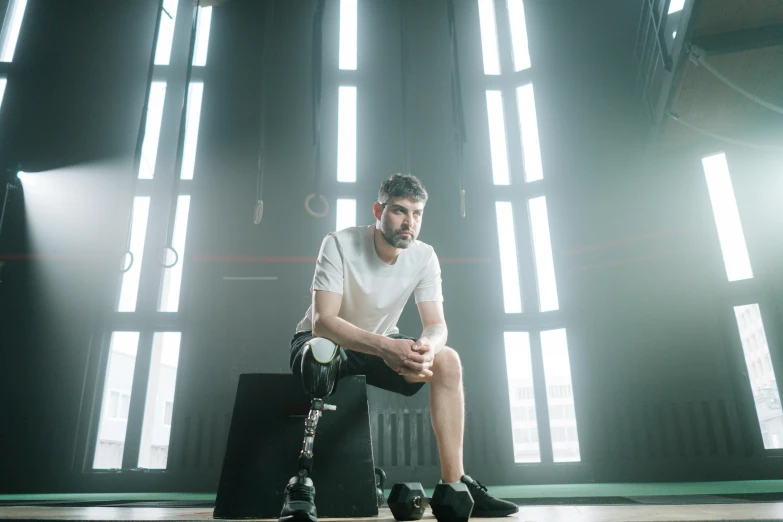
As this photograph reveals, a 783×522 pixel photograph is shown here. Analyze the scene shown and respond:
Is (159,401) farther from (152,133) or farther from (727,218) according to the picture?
(727,218)

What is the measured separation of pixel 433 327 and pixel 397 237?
0.36m

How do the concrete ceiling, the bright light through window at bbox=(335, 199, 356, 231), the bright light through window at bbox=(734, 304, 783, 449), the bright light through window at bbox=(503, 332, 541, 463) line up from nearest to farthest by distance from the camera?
the concrete ceiling → the bright light through window at bbox=(734, 304, 783, 449) → the bright light through window at bbox=(503, 332, 541, 463) → the bright light through window at bbox=(335, 199, 356, 231)

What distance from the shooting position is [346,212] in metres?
5.25

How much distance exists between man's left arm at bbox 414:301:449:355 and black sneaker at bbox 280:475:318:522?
543 millimetres

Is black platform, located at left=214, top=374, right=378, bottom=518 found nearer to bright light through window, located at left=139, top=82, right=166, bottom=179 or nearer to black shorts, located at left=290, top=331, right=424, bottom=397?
black shorts, located at left=290, top=331, right=424, bottom=397

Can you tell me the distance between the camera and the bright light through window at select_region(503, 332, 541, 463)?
4.47 metres

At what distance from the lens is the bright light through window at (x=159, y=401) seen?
4.54 metres

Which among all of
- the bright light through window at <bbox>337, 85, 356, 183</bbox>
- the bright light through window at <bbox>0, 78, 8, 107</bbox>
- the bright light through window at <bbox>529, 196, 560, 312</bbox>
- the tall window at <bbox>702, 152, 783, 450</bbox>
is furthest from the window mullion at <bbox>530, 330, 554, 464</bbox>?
the bright light through window at <bbox>0, 78, 8, 107</bbox>

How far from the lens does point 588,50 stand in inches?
214

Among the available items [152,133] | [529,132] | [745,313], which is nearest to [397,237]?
[745,313]

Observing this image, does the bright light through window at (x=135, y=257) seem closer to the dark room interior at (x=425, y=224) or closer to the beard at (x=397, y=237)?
the dark room interior at (x=425, y=224)

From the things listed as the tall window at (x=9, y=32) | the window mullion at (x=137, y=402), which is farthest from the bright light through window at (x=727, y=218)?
the tall window at (x=9, y=32)

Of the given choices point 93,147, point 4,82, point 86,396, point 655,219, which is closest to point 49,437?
point 86,396

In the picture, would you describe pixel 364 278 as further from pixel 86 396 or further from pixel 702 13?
pixel 86 396
